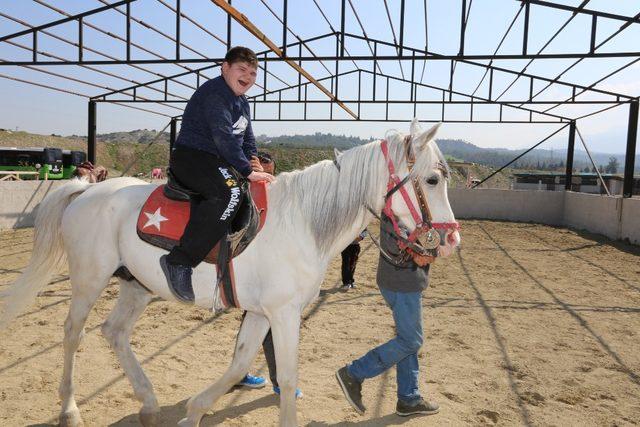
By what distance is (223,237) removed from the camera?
248cm

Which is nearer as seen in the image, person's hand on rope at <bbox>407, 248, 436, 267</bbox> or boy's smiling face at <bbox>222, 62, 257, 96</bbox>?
person's hand on rope at <bbox>407, 248, 436, 267</bbox>

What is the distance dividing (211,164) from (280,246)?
0.61 meters

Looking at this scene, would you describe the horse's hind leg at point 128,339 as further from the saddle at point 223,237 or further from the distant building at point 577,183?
the distant building at point 577,183

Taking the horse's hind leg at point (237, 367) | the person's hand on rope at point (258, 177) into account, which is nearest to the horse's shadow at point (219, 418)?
the horse's hind leg at point (237, 367)

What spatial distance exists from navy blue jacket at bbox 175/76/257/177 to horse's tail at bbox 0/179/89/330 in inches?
46.0

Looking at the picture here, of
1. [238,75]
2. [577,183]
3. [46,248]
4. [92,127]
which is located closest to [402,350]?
[238,75]

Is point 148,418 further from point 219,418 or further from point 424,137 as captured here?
point 424,137

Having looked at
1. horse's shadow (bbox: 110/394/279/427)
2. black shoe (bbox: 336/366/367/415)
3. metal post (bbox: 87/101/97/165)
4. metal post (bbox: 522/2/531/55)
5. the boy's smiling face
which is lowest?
horse's shadow (bbox: 110/394/279/427)

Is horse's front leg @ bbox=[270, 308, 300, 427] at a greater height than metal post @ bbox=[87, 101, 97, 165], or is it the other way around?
metal post @ bbox=[87, 101, 97, 165]

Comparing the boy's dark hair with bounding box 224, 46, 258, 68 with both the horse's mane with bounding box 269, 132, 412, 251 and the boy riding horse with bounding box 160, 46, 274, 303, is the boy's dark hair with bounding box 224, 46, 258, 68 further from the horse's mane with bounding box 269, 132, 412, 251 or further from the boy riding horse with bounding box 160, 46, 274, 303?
the horse's mane with bounding box 269, 132, 412, 251

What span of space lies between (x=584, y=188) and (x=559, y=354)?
39679mm

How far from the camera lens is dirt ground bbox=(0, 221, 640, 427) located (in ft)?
10.1

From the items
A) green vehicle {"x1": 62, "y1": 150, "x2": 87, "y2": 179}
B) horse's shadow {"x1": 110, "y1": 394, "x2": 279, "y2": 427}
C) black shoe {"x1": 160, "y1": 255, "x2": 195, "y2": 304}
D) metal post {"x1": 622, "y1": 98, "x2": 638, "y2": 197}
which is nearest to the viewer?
black shoe {"x1": 160, "y1": 255, "x2": 195, "y2": 304}

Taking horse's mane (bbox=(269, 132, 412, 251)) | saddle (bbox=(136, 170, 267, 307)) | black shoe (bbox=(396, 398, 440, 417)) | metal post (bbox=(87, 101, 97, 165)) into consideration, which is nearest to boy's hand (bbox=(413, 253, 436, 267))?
horse's mane (bbox=(269, 132, 412, 251))
